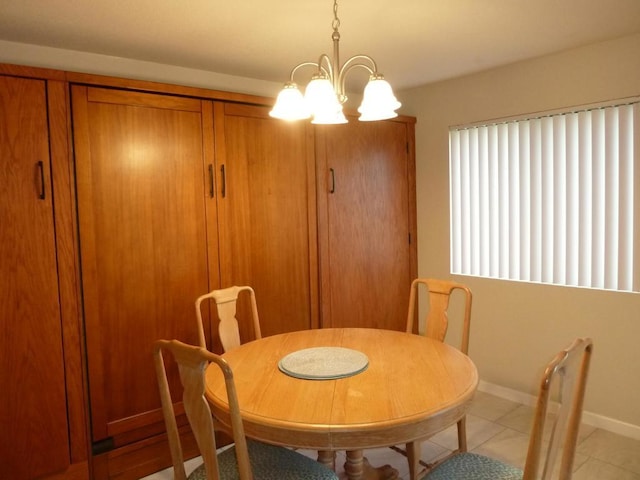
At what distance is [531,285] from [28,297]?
2802 millimetres

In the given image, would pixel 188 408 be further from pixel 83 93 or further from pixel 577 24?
pixel 577 24

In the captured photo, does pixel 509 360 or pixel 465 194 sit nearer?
pixel 509 360

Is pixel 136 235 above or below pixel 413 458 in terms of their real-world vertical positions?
above

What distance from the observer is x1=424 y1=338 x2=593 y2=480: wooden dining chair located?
1.15 metres

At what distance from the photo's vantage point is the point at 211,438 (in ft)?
4.31

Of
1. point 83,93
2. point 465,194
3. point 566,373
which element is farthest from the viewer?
point 465,194

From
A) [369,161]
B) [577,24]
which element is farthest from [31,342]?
[577,24]

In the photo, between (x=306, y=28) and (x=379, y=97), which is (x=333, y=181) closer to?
(x=306, y=28)

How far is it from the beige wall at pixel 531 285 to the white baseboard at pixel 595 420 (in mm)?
21

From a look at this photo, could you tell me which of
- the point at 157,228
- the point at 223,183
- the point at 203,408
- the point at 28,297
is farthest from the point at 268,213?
the point at 203,408

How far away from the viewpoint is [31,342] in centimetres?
204

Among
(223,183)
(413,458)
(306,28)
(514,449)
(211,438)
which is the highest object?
(306,28)

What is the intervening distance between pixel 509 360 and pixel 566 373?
204cm

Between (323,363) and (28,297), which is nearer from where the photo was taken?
(323,363)
